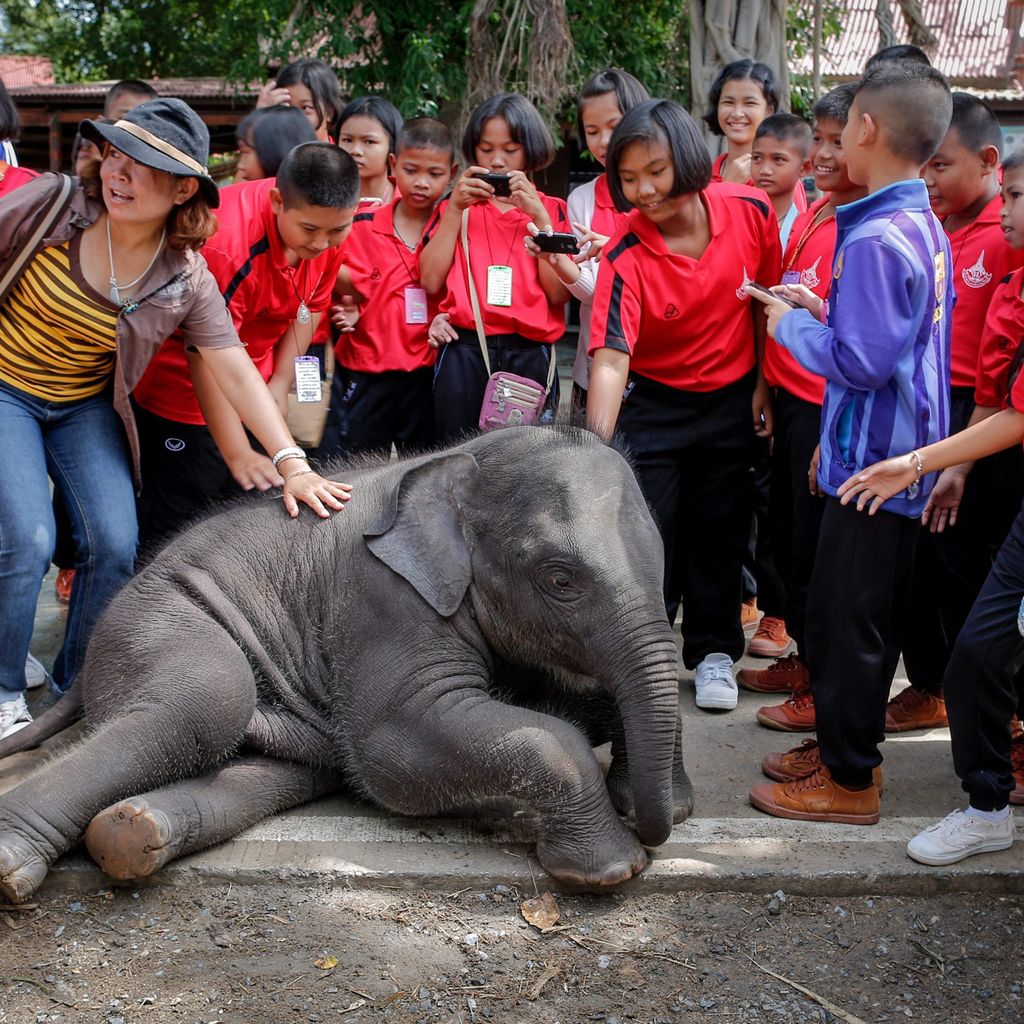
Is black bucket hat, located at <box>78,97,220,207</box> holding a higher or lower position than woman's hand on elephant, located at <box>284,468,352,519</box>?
higher

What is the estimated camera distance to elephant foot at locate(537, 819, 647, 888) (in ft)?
11.3

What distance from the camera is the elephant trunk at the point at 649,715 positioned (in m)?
3.40

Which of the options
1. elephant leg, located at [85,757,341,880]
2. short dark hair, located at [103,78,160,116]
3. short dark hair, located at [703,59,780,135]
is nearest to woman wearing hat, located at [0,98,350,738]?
elephant leg, located at [85,757,341,880]

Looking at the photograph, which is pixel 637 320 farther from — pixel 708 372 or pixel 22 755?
pixel 22 755

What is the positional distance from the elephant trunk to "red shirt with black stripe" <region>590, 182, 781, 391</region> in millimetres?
1485

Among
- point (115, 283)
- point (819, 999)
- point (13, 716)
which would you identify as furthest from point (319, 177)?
point (819, 999)

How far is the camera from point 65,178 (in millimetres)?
4324

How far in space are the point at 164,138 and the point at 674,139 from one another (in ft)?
5.97

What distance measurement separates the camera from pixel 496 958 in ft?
10.7

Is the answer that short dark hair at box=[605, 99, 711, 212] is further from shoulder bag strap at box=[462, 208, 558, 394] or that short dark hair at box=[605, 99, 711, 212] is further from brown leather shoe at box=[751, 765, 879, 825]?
brown leather shoe at box=[751, 765, 879, 825]

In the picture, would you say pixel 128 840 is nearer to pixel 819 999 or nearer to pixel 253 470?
pixel 253 470

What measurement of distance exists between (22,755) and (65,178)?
6.79 ft

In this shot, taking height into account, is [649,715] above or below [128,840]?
above

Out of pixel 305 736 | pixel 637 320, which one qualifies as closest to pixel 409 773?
pixel 305 736
